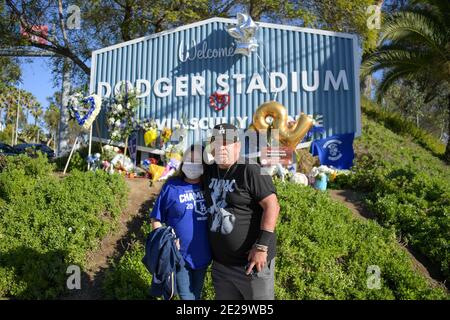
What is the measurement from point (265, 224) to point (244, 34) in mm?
8184

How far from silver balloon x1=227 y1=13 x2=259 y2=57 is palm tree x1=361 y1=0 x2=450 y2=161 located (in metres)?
4.57

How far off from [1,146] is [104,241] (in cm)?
1606

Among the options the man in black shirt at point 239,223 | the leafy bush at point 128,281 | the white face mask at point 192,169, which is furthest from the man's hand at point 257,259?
the leafy bush at point 128,281

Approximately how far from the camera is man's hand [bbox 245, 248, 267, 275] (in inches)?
116

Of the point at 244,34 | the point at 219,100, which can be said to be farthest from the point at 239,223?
the point at 244,34

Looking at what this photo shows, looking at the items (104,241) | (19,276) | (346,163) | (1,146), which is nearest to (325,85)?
(346,163)

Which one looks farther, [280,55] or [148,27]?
[148,27]

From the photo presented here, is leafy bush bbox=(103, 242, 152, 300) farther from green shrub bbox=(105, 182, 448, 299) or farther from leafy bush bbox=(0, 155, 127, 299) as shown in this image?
leafy bush bbox=(0, 155, 127, 299)

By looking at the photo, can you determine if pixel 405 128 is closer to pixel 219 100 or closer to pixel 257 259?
pixel 219 100

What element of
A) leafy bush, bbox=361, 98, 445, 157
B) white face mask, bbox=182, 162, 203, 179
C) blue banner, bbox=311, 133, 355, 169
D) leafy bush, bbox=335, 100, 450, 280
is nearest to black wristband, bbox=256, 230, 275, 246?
white face mask, bbox=182, 162, 203, 179

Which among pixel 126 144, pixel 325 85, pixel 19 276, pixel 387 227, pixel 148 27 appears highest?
pixel 148 27

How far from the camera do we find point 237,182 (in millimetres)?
3074
